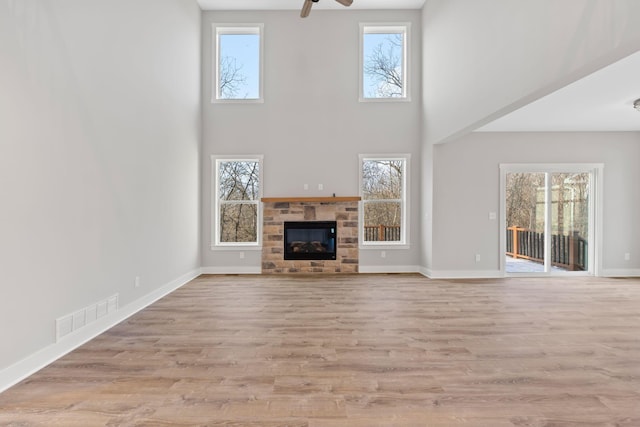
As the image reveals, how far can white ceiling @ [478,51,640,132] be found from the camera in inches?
147

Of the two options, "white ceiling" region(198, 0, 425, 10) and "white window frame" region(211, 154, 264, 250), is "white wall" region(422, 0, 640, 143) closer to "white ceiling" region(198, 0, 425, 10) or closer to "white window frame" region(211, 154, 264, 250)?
"white ceiling" region(198, 0, 425, 10)

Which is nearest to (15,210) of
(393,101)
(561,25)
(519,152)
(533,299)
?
(561,25)

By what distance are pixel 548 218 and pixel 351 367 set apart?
18.7 ft

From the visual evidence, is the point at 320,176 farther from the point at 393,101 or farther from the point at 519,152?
the point at 519,152

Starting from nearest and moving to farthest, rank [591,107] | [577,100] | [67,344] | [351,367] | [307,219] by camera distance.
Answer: [351,367], [67,344], [577,100], [591,107], [307,219]

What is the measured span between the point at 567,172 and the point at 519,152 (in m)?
0.98

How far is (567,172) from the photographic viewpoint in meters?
6.92

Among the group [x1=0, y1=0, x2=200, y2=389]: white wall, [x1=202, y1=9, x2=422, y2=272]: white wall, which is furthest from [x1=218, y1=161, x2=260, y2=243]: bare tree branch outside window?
[x1=0, y1=0, x2=200, y2=389]: white wall

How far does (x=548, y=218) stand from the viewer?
6871mm

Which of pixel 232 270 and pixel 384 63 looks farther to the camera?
pixel 384 63

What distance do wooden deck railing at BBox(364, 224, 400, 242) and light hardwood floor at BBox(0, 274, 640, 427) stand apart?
8.18 ft

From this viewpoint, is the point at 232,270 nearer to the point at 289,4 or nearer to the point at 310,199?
the point at 310,199

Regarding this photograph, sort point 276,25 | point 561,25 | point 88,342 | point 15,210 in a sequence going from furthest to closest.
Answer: point 276,25, point 88,342, point 561,25, point 15,210

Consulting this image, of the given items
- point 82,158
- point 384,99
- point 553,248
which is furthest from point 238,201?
point 553,248
